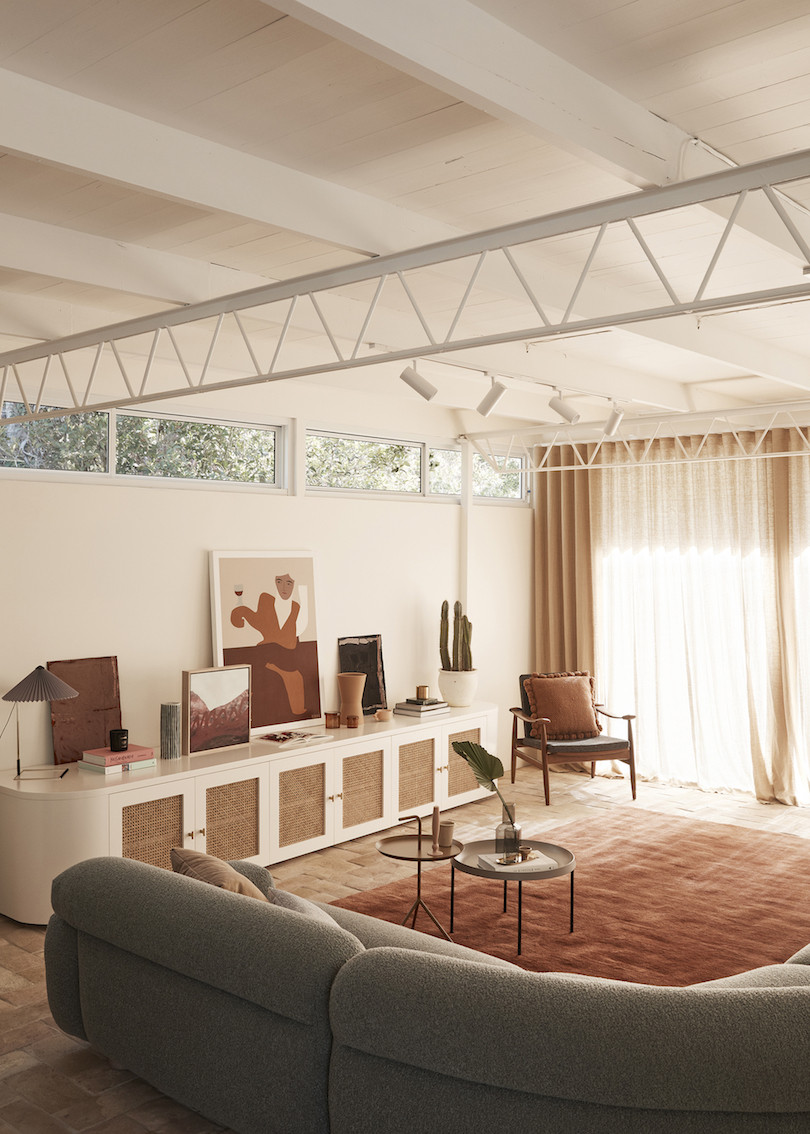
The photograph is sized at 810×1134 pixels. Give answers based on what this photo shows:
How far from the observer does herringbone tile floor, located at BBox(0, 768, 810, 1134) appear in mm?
3045

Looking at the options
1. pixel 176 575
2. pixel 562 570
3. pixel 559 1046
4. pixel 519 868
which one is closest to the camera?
pixel 559 1046

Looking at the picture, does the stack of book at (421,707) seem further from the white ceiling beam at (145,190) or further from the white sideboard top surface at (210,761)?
the white ceiling beam at (145,190)

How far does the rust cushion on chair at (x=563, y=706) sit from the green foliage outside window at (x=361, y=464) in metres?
1.83

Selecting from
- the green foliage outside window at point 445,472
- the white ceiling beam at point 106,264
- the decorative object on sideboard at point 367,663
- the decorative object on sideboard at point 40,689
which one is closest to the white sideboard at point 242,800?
the decorative object on sideboard at point 367,663

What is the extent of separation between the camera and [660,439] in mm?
8008

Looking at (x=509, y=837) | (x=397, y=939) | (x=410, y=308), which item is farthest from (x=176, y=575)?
(x=397, y=939)

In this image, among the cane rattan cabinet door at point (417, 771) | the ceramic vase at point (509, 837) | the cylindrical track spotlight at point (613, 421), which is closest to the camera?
the ceramic vase at point (509, 837)

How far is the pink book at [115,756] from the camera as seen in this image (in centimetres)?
506

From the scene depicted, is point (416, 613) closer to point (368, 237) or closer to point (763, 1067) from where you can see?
point (368, 237)

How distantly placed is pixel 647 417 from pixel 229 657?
3.48m

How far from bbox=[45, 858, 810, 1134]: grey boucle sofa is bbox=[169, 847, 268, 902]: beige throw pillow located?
12 cm

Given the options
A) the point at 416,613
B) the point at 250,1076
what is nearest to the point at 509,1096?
the point at 250,1076

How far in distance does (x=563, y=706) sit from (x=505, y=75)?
5.66 m

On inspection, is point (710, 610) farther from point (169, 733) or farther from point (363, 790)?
point (169, 733)
